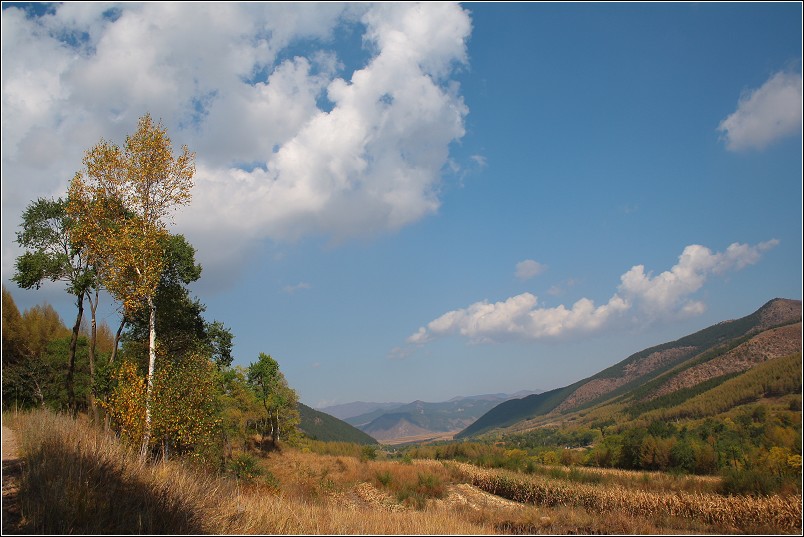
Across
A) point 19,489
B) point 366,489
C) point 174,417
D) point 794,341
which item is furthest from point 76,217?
point 794,341

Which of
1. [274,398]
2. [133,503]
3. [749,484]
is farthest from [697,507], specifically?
[274,398]

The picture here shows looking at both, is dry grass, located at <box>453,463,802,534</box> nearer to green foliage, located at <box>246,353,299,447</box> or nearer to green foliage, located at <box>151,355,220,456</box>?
green foliage, located at <box>151,355,220,456</box>

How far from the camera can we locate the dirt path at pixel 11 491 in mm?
6543

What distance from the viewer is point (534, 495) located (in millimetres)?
38375

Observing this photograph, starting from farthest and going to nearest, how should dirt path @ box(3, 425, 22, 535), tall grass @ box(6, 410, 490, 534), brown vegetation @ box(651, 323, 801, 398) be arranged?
brown vegetation @ box(651, 323, 801, 398), tall grass @ box(6, 410, 490, 534), dirt path @ box(3, 425, 22, 535)

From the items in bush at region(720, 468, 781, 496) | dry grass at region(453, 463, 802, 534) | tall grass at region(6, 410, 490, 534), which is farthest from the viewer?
bush at region(720, 468, 781, 496)

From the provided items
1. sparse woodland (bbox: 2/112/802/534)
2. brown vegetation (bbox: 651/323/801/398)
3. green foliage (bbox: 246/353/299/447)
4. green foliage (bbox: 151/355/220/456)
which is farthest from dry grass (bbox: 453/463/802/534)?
brown vegetation (bbox: 651/323/801/398)

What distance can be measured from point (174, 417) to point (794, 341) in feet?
559

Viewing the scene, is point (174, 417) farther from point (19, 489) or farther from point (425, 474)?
point (425, 474)

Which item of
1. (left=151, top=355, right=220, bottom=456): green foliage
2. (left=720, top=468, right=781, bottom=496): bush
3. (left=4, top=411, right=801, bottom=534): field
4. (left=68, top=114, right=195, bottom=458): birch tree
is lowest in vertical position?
(left=720, top=468, right=781, bottom=496): bush

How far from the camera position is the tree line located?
13.6 metres

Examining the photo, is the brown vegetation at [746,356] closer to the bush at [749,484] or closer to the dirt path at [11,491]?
the bush at [749,484]

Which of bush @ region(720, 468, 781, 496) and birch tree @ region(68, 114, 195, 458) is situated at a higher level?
birch tree @ region(68, 114, 195, 458)

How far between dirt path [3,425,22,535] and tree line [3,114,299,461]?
226 centimetres
